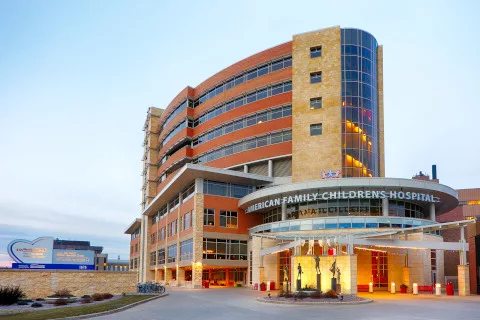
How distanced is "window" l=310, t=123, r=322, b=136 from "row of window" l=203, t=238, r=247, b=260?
58.8 feet

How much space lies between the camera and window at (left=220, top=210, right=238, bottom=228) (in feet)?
227

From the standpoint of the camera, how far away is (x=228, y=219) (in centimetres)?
6994

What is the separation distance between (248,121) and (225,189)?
43.3 ft

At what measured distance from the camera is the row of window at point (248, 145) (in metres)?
72.9

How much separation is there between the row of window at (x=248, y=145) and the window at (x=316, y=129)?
13.0 feet

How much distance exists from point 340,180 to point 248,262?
781 inches

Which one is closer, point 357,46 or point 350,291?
point 350,291

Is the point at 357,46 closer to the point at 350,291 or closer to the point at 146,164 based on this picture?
the point at 350,291

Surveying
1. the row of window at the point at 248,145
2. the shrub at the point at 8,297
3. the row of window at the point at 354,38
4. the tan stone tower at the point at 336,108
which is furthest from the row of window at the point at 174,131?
the shrub at the point at 8,297

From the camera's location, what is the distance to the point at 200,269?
6575cm

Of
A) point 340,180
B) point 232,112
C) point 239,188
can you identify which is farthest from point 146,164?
point 340,180

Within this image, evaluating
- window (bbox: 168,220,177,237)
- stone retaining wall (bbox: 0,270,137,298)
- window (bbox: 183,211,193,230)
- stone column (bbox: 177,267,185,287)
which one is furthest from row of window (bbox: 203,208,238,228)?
stone retaining wall (bbox: 0,270,137,298)

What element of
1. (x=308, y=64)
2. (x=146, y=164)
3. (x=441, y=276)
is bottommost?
(x=441, y=276)

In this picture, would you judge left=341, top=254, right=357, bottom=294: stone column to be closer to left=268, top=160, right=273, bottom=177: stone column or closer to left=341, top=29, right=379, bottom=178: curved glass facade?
left=341, top=29, right=379, bottom=178: curved glass facade
